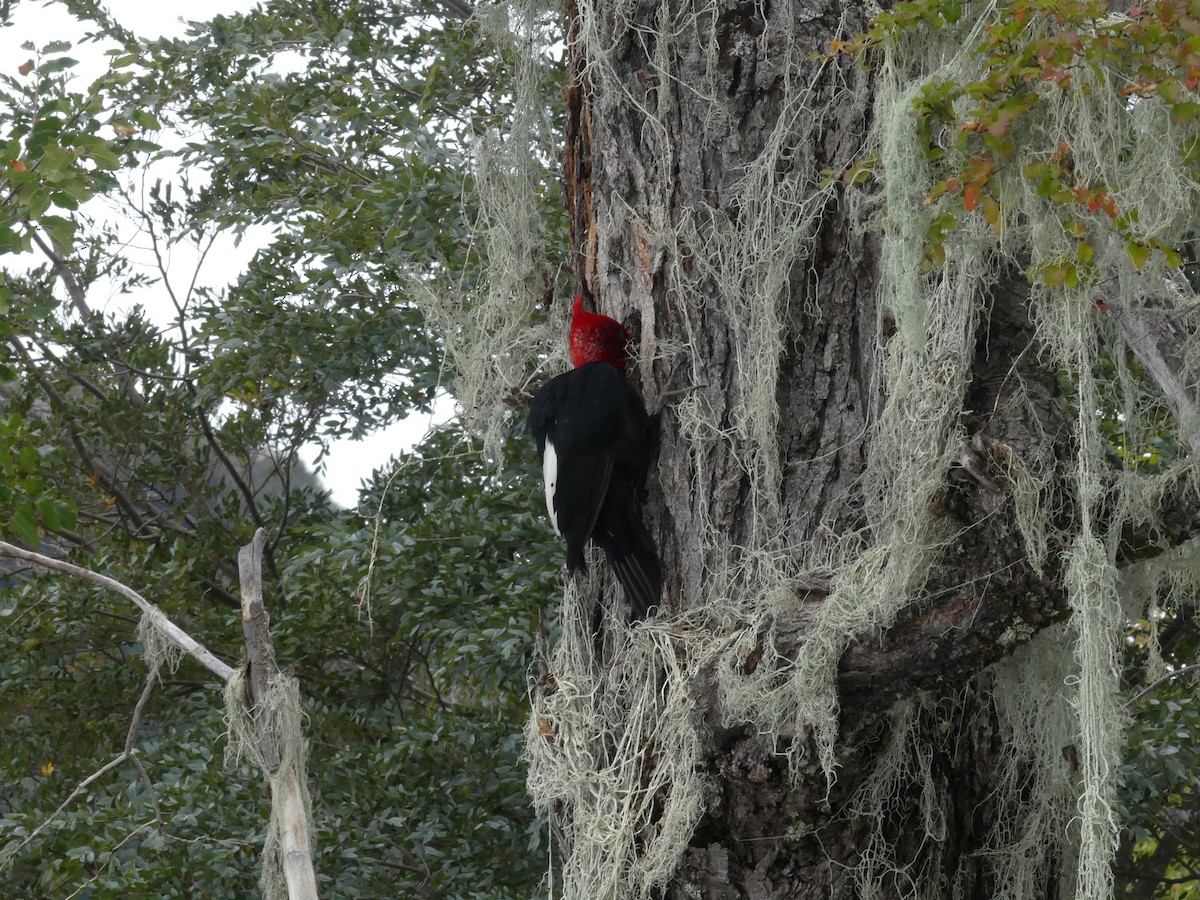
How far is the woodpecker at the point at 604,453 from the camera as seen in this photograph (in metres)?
2.50

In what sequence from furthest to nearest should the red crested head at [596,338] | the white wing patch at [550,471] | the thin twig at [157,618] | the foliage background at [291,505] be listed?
the foliage background at [291,505] → the white wing patch at [550,471] → the red crested head at [596,338] → the thin twig at [157,618]

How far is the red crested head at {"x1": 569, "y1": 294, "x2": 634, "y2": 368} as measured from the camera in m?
2.58

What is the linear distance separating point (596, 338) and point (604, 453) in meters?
0.24

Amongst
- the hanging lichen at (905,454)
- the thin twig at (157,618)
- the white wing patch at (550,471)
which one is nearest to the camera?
the hanging lichen at (905,454)

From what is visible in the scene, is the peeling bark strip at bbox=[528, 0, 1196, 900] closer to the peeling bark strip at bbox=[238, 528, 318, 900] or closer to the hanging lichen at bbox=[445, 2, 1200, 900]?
the hanging lichen at bbox=[445, 2, 1200, 900]

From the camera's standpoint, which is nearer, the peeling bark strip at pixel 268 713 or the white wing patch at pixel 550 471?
the peeling bark strip at pixel 268 713

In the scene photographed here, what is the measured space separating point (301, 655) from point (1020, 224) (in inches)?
138

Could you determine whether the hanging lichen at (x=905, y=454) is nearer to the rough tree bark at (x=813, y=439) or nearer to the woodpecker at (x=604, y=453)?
the rough tree bark at (x=813, y=439)

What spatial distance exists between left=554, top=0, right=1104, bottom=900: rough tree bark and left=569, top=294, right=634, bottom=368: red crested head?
1.8 inches

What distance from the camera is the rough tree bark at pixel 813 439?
198 centimetres

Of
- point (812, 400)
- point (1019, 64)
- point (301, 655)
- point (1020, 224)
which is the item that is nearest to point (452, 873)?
point (301, 655)

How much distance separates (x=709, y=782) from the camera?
211 cm

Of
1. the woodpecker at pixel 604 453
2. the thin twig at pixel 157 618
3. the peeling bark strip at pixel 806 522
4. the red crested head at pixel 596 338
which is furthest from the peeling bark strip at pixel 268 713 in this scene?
the red crested head at pixel 596 338

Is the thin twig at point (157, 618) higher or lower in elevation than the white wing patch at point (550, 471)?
lower
